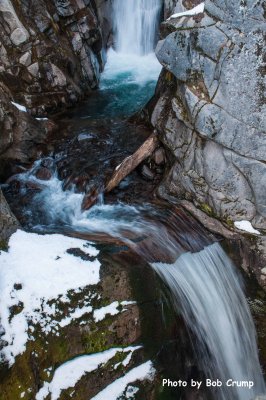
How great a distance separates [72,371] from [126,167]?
3.68 metres

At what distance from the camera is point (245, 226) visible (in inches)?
226

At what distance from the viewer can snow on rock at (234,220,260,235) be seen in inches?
225

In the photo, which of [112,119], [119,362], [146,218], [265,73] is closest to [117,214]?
[146,218]

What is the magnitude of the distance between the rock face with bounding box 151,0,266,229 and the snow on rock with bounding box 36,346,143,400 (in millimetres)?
2792

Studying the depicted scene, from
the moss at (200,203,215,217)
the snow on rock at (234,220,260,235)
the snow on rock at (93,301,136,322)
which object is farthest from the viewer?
the moss at (200,203,215,217)

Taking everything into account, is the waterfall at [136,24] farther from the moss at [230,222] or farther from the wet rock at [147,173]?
the moss at [230,222]

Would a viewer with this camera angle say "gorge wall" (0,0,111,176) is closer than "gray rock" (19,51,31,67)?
Yes

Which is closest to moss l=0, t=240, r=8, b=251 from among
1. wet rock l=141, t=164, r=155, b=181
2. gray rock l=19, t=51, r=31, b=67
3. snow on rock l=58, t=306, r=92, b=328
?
snow on rock l=58, t=306, r=92, b=328

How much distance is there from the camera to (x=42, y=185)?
285 inches

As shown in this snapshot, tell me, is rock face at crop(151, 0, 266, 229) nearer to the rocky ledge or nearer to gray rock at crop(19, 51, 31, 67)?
the rocky ledge

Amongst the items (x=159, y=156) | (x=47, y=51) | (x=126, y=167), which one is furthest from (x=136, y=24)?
(x=126, y=167)

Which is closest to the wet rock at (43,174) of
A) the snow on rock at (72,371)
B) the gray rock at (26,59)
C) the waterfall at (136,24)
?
the gray rock at (26,59)

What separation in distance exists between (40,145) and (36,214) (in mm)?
2078

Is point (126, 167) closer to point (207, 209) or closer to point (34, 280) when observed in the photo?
point (207, 209)
